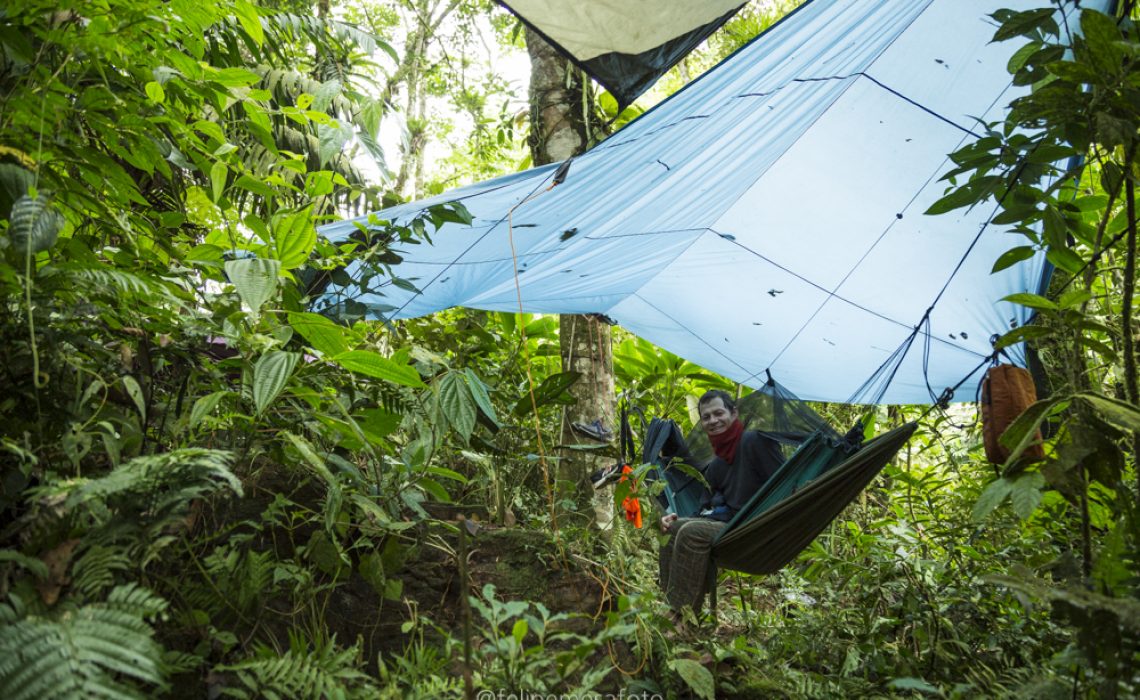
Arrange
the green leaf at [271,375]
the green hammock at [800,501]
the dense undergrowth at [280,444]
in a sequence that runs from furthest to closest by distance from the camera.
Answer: the green hammock at [800,501] < the green leaf at [271,375] < the dense undergrowth at [280,444]

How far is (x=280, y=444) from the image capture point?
1.43 m

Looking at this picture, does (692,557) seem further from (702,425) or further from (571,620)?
(702,425)

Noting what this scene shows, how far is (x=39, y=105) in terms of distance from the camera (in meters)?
1.05

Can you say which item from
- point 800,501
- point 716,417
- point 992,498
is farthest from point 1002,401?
point 716,417

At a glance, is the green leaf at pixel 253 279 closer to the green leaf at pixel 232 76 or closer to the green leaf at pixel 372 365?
the green leaf at pixel 372 365

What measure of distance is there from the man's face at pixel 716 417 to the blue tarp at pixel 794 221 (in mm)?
364

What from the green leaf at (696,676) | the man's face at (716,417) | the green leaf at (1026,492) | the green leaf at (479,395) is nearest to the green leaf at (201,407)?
the green leaf at (479,395)

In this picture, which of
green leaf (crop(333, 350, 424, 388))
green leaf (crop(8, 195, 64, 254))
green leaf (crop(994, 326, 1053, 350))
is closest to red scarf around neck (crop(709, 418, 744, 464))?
green leaf (crop(994, 326, 1053, 350))

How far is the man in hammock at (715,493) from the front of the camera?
2320 millimetres

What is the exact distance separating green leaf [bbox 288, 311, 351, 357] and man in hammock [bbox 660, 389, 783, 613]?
4.76ft

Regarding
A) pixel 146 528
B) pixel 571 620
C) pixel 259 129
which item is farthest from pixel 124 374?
pixel 571 620

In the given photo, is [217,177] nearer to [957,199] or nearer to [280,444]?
[280,444]

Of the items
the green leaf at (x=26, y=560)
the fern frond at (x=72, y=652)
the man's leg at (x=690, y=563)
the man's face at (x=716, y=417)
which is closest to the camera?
the fern frond at (x=72, y=652)

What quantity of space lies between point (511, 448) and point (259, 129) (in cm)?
186
